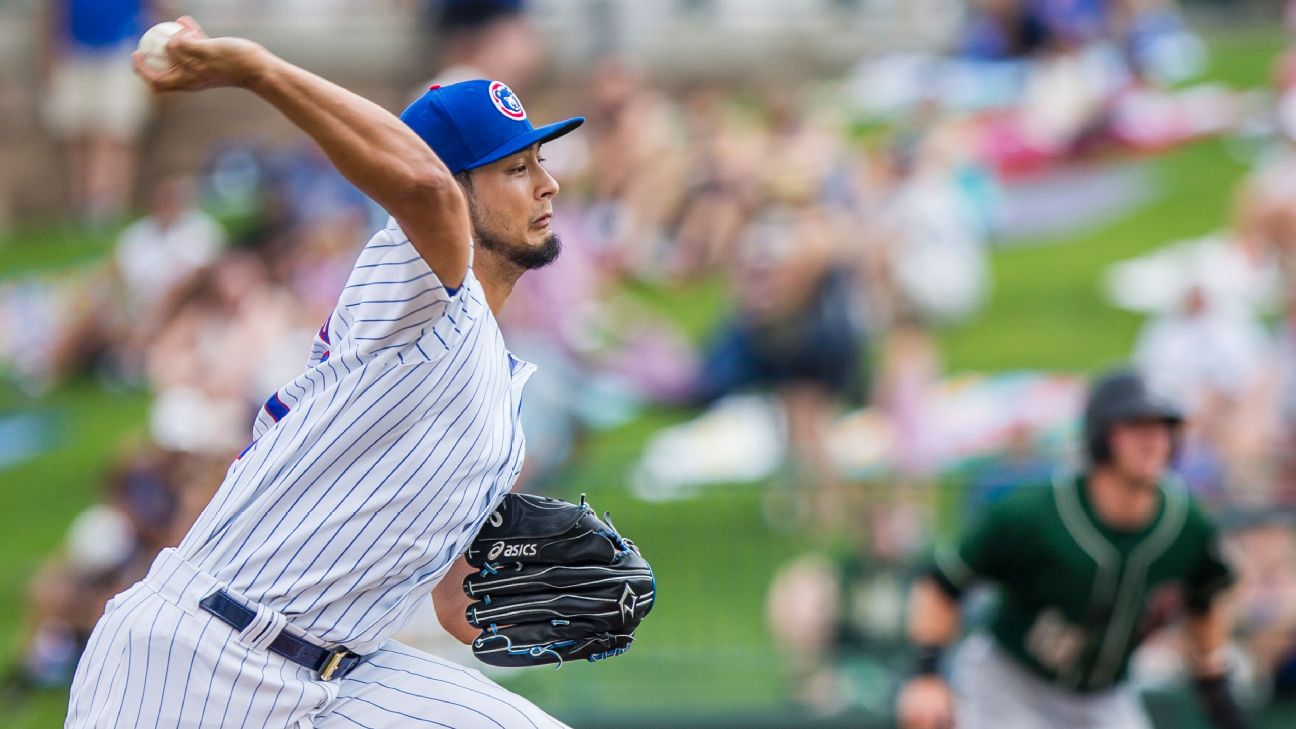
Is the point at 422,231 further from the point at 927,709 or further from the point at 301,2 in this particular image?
the point at 301,2

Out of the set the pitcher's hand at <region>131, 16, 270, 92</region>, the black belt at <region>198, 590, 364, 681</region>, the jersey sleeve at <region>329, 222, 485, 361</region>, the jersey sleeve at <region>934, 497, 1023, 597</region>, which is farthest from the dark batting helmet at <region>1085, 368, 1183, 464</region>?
the pitcher's hand at <region>131, 16, 270, 92</region>

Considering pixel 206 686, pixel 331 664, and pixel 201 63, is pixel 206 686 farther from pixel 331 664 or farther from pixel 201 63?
pixel 201 63

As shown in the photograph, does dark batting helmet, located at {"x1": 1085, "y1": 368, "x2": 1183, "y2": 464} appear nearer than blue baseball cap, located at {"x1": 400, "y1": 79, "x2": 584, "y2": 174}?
No

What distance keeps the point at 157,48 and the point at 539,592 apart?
4.78 ft

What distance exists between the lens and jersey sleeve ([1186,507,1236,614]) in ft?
18.1

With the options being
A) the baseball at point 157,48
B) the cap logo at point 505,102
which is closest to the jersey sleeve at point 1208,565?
the cap logo at point 505,102

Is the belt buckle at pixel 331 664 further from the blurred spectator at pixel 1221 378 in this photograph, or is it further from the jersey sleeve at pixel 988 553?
the blurred spectator at pixel 1221 378

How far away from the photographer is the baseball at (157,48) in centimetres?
290

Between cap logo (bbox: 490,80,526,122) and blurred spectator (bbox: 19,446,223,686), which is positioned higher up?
cap logo (bbox: 490,80,526,122)

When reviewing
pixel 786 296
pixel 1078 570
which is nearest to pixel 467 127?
pixel 1078 570

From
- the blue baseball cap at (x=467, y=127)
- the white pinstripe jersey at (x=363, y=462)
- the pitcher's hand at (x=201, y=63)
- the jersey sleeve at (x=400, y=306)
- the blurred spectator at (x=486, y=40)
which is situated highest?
the blurred spectator at (x=486, y=40)

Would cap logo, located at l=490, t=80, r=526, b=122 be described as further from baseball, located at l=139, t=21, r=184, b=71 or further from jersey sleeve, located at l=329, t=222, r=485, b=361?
baseball, located at l=139, t=21, r=184, b=71

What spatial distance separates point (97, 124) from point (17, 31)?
1.12 m

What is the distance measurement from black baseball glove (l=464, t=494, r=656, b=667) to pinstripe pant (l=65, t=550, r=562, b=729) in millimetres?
228
